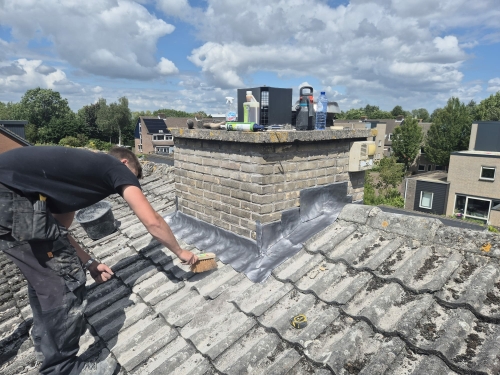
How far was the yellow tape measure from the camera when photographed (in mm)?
2432

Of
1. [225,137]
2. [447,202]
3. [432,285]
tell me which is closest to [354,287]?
[432,285]

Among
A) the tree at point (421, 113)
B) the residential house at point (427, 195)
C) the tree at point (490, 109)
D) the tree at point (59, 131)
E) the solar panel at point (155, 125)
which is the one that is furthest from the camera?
the tree at point (421, 113)

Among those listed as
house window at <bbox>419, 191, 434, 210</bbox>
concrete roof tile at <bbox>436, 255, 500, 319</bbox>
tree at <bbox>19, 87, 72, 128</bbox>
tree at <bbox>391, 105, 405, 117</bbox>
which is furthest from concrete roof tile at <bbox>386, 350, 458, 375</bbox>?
tree at <bbox>391, 105, 405, 117</bbox>

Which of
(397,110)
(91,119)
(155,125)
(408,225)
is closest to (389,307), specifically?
(408,225)

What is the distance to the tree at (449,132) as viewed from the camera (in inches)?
1409

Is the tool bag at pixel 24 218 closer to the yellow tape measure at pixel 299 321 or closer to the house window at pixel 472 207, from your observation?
the yellow tape measure at pixel 299 321

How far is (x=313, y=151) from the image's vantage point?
3754mm

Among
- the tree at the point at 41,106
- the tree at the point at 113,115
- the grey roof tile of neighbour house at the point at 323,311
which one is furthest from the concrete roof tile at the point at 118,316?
the tree at the point at 41,106

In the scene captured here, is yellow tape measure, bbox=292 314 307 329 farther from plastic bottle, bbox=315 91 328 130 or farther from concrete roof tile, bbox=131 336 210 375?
plastic bottle, bbox=315 91 328 130

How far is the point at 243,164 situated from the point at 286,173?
46cm

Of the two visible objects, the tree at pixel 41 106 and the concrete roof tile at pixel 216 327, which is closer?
the concrete roof tile at pixel 216 327

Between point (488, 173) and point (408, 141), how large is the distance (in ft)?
52.9

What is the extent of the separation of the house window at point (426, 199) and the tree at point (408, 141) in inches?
573

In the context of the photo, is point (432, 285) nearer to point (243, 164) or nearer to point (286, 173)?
point (286, 173)
